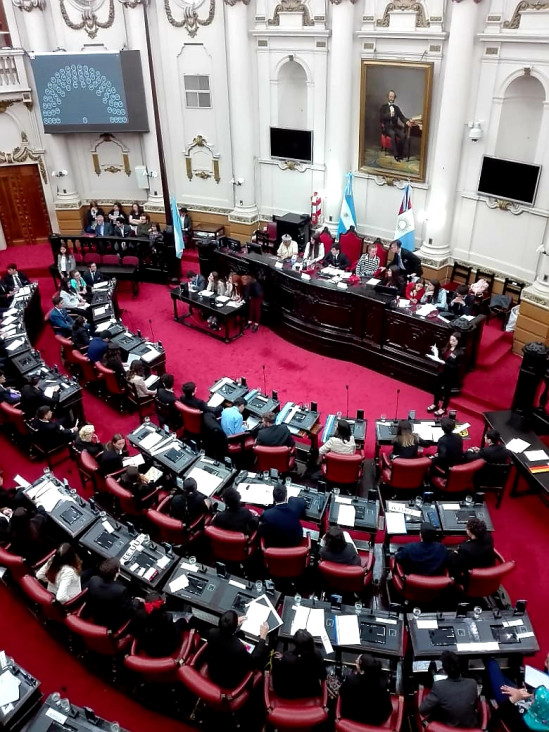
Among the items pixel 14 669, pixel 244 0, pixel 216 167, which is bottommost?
pixel 14 669

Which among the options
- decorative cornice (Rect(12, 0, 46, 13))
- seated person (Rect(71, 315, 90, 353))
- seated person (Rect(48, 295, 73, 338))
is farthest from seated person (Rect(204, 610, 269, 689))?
decorative cornice (Rect(12, 0, 46, 13))

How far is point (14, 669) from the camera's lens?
5.60 m

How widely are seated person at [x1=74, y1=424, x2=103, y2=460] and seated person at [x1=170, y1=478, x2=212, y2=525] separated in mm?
1570

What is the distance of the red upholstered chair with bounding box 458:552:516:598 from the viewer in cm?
606

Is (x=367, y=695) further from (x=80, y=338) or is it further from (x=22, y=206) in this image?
(x=22, y=206)

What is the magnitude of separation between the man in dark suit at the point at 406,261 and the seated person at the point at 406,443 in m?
5.31

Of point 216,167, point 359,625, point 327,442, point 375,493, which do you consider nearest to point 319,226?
point 216,167

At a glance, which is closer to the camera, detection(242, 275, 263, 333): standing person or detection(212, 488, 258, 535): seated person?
detection(212, 488, 258, 535): seated person

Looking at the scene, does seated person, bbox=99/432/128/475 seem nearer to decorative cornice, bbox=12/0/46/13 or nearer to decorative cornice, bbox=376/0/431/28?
decorative cornice, bbox=376/0/431/28

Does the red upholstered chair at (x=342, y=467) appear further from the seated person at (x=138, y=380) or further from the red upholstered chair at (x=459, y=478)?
the seated person at (x=138, y=380)

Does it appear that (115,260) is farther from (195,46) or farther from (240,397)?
(240,397)

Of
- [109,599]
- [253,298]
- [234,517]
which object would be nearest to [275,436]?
[234,517]

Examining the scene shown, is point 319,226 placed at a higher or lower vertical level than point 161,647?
higher

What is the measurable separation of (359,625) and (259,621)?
0.98m
